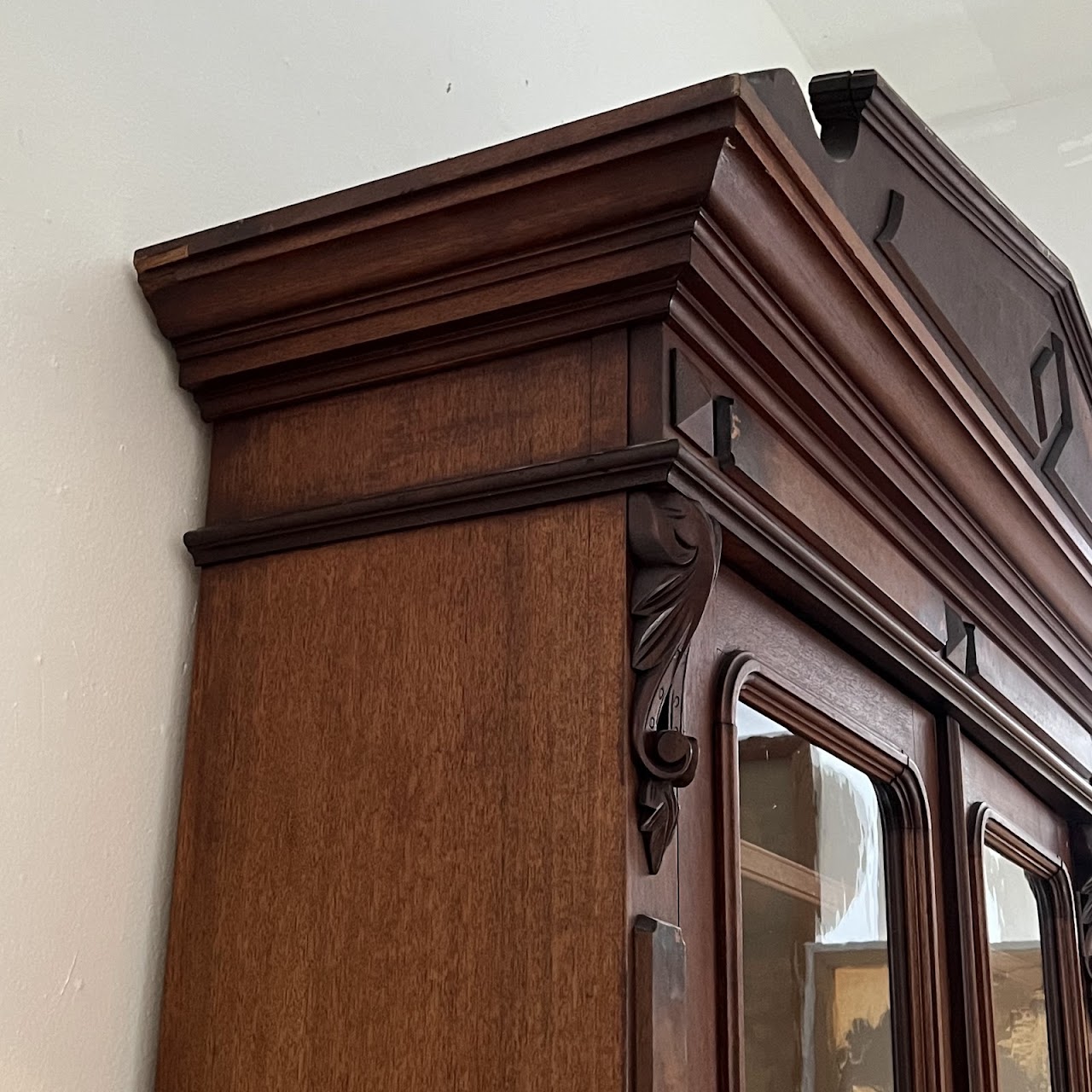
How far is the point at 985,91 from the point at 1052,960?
4.30 feet

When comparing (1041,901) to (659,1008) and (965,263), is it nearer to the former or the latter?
(965,263)

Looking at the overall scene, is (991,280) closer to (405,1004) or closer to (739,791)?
(739,791)

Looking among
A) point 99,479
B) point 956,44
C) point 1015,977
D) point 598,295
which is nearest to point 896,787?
point 1015,977

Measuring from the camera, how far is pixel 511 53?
1242 mm

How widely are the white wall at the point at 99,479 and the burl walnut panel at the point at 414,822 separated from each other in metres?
0.03

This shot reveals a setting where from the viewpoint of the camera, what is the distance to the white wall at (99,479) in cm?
67

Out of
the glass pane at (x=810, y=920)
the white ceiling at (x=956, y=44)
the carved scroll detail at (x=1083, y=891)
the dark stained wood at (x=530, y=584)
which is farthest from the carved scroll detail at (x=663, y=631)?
the white ceiling at (x=956, y=44)

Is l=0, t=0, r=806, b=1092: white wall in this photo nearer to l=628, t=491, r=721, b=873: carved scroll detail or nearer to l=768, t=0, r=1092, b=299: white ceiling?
l=628, t=491, r=721, b=873: carved scroll detail

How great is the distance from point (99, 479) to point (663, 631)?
0.31m

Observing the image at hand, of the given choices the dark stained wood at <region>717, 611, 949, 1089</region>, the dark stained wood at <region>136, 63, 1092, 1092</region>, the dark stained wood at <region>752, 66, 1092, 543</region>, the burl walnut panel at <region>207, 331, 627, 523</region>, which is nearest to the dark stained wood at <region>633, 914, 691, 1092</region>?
the dark stained wood at <region>136, 63, 1092, 1092</region>

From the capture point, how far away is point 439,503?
2.28 feet

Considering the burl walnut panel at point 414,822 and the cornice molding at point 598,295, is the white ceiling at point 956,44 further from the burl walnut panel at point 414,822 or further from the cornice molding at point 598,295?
the burl walnut panel at point 414,822

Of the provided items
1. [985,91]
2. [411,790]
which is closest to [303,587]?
[411,790]

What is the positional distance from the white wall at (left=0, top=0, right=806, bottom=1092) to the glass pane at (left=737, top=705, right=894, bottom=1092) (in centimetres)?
30
